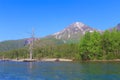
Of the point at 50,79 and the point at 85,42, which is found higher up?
the point at 85,42

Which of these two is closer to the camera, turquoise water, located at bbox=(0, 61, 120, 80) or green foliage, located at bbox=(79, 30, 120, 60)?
turquoise water, located at bbox=(0, 61, 120, 80)

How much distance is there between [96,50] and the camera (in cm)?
17638

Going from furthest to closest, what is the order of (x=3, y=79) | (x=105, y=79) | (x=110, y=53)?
(x=110, y=53) → (x=3, y=79) → (x=105, y=79)

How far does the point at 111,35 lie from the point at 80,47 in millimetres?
20725

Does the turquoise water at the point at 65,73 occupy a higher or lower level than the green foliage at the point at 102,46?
lower

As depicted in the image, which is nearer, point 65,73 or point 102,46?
point 65,73

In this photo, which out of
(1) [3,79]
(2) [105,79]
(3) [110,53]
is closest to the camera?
(2) [105,79]

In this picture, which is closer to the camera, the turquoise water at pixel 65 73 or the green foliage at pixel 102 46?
the turquoise water at pixel 65 73

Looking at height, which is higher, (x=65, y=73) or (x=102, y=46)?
(x=102, y=46)

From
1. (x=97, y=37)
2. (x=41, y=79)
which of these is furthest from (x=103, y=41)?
(x=41, y=79)

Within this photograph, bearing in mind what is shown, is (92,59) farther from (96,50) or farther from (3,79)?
(3,79)

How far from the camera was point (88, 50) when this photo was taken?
17975cm

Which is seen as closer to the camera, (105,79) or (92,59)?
(105,79)

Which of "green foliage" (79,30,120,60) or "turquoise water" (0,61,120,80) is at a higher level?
"green foliage" (79,30,120,60)
